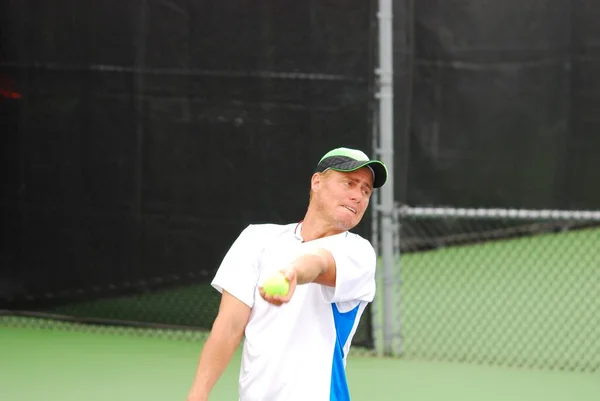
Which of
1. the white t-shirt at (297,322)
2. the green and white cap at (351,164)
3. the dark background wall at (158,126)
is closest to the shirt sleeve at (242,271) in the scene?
the white t-shirt at (297,322)

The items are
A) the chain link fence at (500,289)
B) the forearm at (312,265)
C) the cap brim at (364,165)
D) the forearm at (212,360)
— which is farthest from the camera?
the chain link fence at (500,289)

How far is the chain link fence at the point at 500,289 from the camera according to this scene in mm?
7457

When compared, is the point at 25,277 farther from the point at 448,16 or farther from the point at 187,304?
the point at 448,16

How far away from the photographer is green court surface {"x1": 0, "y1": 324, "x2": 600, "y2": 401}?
6.60 m

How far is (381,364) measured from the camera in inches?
286

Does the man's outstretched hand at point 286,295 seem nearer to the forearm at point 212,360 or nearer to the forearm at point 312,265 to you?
the forearm at point 312,265

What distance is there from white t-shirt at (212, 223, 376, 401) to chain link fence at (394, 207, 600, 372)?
348 centimetres

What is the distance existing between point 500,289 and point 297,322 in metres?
6.06

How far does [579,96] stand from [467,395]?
467 cm

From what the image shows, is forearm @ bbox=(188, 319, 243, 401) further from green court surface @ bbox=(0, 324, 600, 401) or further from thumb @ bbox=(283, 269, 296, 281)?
green court surface @ bbox=(0, 324, 600, 401)

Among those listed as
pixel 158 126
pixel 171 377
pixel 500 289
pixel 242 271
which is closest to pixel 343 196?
pixel 242 271

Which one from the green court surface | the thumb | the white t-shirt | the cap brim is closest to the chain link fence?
the green court surface

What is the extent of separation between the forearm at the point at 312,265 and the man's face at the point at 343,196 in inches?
6.6

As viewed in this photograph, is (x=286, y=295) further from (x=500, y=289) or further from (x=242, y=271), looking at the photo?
(x=500, y=289)
